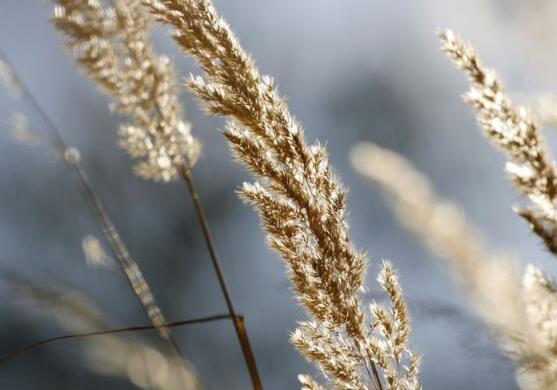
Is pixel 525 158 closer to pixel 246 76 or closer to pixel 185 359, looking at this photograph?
pixel 246 76

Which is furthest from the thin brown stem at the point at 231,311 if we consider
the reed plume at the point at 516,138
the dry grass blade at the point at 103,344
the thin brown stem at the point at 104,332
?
the reed plume at the point at 516,138

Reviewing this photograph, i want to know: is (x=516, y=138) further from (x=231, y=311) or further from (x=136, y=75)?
(x=136, y=75)

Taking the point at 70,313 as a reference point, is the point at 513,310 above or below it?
below

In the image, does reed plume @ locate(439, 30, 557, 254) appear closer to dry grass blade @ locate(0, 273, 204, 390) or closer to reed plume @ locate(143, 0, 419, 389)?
reed plume @ locate(143, 0, 419, 389)

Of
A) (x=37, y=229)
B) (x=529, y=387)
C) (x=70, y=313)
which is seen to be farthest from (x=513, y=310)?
(x=37, y=229)

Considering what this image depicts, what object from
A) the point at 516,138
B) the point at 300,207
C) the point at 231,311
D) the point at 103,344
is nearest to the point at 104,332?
the point at 103,344

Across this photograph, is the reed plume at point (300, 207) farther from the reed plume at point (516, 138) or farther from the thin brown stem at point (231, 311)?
the reed plume at point (516, 138)
